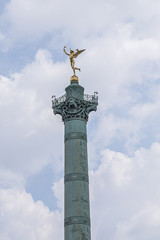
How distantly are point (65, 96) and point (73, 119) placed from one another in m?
4.19

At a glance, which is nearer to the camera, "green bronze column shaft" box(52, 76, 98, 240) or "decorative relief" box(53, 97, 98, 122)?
"green bronze column shaft" box(52, 76, 98, 240)

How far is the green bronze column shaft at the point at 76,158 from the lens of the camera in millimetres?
57000

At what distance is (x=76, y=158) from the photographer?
5994 centimetres

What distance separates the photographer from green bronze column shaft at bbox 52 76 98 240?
57.0 m

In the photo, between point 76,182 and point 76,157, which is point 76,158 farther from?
point 76,182

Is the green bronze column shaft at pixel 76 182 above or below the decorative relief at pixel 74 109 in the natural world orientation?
below

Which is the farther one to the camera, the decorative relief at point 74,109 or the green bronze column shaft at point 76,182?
the decorative relief at point 74,109

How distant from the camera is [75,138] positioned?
2416 inches

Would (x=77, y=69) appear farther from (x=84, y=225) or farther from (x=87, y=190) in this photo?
(x=84, y=225)

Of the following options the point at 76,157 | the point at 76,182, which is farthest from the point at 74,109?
the point at 76,182

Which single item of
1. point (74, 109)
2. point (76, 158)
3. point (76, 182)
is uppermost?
point (74, 109)

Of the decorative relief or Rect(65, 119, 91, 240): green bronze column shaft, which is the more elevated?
the decorative relief

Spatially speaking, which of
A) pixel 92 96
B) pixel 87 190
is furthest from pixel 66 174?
pixel 92 96

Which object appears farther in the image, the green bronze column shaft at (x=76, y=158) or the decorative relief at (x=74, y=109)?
the decorative relief at (x=74, y=109)
